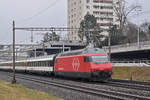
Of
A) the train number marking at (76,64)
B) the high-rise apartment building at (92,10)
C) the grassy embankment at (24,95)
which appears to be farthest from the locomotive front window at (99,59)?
the high-rise apartment building at (92,10)

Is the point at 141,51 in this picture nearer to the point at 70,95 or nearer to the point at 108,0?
the point at 70,95

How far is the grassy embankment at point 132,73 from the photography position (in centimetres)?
3467

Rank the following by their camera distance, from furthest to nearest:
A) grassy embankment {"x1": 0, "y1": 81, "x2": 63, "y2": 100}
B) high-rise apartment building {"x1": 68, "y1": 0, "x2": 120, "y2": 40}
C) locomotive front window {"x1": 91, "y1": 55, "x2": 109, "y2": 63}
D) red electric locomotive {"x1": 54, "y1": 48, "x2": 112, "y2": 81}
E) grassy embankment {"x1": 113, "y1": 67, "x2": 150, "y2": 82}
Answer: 1. high-rise apartment building {"x1": 68, "y1": 0, "x2": 120, "y2": 40}
2. grassy embankment {"x1": 113, "y1": 67, "x2": 150, "y2": 82}
3. locomotive front window {"x1": 91, "y1": 55, "x2": 109, "y2": 63}
4. red electric locomotive {"x1": 54, "y1": 48, "x2": 112, "y2": 81}
5. grassy embankment {"x1": 0, "y1": 81, "x2": 63, "y2": 100}

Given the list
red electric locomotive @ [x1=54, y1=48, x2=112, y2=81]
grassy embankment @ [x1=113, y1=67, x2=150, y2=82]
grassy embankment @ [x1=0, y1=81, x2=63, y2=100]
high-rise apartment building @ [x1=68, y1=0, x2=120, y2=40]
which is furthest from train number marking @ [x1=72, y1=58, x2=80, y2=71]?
high-rise apartment building @ [x1=68, y1=0, x2=120, y2=40]

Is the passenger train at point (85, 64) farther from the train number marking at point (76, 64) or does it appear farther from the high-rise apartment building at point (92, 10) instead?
the high-rise apartment building at point (92, 10)

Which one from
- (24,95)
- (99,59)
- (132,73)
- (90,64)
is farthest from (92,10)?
(24,95)

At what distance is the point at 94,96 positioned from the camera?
17.0 metres

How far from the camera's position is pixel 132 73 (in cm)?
3841

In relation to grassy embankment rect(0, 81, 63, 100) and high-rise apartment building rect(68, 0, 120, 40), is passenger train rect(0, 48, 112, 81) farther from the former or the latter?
high-rise apartment building rect(68, 0, 120, 40)

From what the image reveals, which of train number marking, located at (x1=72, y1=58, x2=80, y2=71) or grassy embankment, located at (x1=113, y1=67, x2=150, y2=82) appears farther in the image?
grassy embankment, located at (x1=113, y1=67, x2=150, y2=82)

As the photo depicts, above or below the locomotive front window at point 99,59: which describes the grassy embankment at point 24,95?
below

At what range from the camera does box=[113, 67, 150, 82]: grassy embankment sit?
34666mm

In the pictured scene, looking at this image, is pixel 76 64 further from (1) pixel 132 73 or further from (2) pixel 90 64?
(1) pixel 132 73

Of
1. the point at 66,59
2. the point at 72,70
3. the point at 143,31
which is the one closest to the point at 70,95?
the point at 72,70
